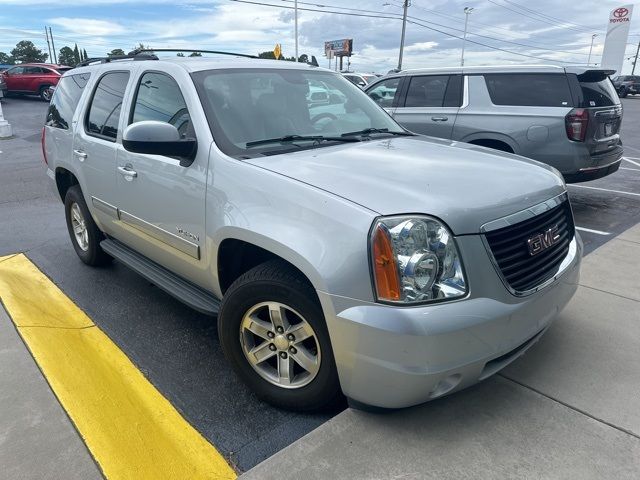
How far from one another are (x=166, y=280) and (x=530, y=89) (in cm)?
522

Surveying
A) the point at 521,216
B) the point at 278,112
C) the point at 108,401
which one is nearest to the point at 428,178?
the point at 521,216

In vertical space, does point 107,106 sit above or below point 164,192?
above

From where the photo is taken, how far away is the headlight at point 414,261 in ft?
6.66

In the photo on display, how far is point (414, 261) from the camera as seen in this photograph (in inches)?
80.4

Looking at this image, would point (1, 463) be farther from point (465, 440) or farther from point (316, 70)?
point (316, 70)

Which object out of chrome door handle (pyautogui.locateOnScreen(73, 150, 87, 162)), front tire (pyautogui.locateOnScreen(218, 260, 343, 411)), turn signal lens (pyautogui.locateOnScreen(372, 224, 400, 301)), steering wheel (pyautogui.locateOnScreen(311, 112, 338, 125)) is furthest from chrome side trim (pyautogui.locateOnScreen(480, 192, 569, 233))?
chrome door handle (pyautogui.locateOnScreen(73, 150, 87, 162))

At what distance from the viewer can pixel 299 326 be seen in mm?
2422

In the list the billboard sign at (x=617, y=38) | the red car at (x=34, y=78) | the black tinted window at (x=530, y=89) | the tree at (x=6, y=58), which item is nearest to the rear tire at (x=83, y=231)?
the black tinted window at (x=530, y=89)

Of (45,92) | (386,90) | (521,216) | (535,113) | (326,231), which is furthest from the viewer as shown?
(45,92)

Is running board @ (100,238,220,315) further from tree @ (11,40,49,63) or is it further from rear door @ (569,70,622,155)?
tree @ (11,40,49,63)

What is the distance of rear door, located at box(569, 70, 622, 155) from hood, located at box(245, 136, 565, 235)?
3.57 meters

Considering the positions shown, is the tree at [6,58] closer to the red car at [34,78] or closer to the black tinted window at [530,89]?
the red car at [34,78]

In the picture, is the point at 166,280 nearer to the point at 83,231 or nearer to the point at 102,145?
the point at 102,145

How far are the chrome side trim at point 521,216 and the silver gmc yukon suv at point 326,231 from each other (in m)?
0.01
